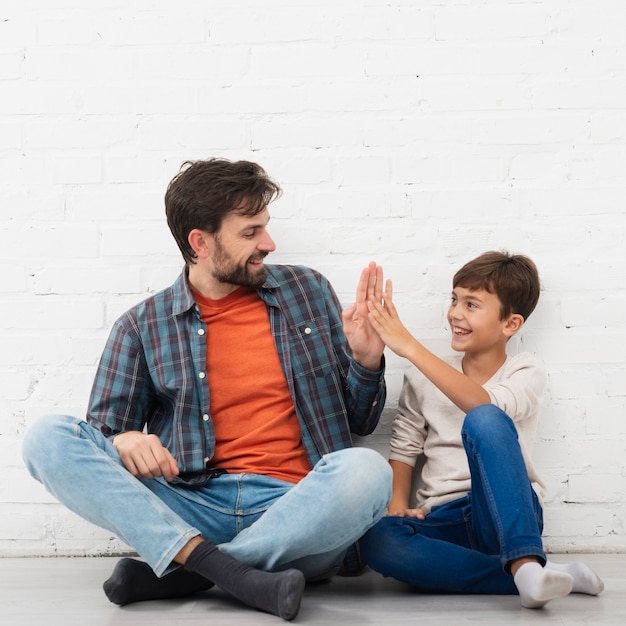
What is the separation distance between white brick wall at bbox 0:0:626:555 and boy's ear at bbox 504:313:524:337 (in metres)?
0.14

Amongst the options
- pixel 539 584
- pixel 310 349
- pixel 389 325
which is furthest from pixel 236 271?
pixel 539 584

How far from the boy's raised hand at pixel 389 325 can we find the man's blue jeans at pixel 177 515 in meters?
0.33

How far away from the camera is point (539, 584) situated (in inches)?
67.0

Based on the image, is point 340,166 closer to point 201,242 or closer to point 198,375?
point 201,242

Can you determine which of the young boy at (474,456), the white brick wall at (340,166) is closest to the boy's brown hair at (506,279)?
the young boy at (474,456)

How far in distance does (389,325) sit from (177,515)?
2.23ft

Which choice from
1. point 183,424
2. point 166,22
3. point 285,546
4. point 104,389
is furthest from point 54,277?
point 285,546

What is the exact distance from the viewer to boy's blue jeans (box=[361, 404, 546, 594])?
1.81m

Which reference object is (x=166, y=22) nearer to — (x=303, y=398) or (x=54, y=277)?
(x=54, y=277)

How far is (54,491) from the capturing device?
187 centimetres

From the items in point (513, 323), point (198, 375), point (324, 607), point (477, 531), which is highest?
point (513, 323)

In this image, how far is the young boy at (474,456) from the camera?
1826mm

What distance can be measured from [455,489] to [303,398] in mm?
447

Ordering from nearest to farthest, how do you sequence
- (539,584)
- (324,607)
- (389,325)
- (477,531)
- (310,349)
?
(539,584)
(324,607)
(477,531)
(389,325)
(310,349)
